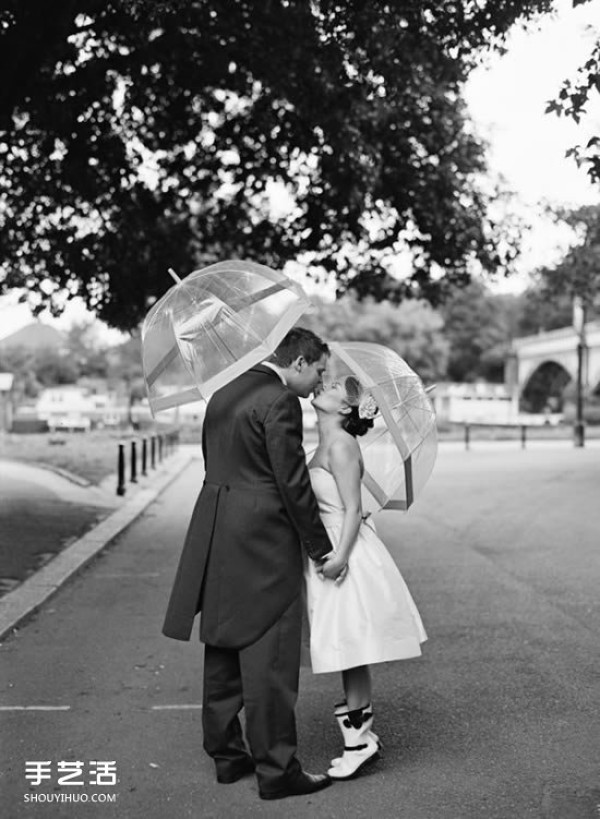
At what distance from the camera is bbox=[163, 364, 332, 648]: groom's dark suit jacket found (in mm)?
4066

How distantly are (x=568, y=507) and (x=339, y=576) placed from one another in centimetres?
1231

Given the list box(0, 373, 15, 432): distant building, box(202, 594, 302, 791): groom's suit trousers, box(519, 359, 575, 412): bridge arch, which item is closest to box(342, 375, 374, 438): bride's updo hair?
box(202, 594, 302, 791): groom's suit trousers

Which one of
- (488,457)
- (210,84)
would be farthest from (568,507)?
(488,457)

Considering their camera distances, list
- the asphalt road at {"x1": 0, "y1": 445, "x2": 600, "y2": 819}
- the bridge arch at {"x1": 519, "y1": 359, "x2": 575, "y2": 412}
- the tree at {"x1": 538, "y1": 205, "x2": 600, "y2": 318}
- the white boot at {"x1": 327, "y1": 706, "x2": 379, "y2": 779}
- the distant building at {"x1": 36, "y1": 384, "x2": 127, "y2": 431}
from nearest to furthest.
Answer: the asphalt road at {"x1": 0, "y1": 445, "x2": 600, "y2": 819} → the white boot at {"x1": 327, "y1": 706, "x2": 379, "y2": 779} → the tree at {"x1": 538, "y1": 205, "x2": 600, "y2": 318} → the distant building at {"x1": 36, "y1": 384, "x2": 127, "y2": 431} → the bridge arch at {"x1": 519, "y1": 359, "x2": 575, "y2": 412}

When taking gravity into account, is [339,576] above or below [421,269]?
below

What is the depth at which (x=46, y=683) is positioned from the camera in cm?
593

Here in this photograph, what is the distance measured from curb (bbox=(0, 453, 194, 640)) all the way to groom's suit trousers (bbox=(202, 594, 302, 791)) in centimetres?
323

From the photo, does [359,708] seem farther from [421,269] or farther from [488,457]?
[488,457]

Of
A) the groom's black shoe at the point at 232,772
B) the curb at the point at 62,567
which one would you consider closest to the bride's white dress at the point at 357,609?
the groom's black shoe at the point at 232,772

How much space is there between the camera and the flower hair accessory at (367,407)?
14.3ft

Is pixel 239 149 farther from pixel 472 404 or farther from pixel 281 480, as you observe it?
pixel 472 404

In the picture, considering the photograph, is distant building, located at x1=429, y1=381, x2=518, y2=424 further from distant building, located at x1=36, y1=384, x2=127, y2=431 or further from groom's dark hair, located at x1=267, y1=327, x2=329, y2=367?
groom's dark hair, located at x1=267, y1=327, x2=329, y2=367

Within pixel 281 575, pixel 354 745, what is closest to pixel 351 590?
pixel 281 575

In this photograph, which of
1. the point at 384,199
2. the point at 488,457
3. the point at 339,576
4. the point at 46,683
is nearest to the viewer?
the point at 339,576
